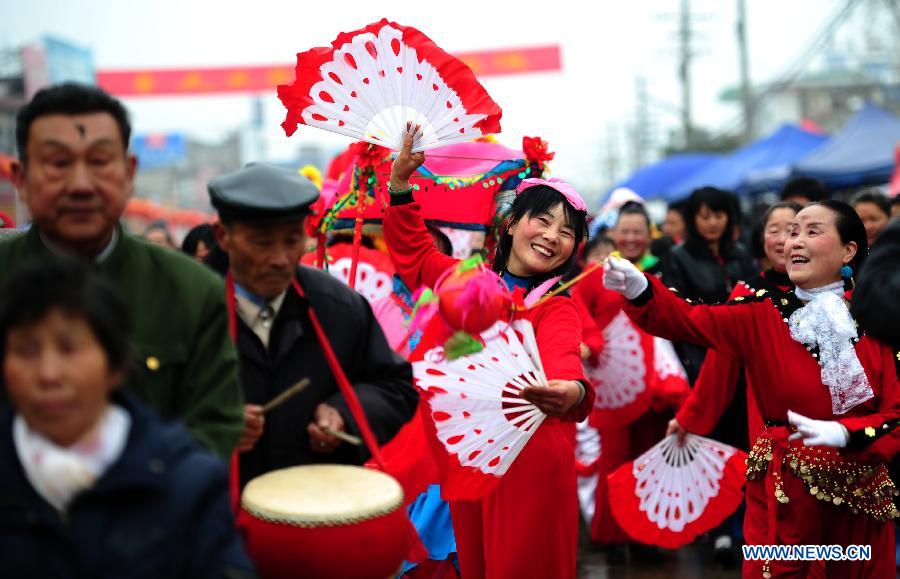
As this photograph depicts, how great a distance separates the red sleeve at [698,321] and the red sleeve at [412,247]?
0.74m

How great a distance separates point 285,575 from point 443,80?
2.14 metres

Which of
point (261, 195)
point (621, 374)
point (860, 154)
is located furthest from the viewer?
point (860, 154)

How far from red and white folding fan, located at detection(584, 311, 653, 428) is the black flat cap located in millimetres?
3607

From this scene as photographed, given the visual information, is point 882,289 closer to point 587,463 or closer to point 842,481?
point 842,481

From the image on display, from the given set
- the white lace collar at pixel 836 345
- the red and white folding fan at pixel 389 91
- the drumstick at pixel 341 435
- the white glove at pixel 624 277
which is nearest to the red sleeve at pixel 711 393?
the white lace collar at pixel 836 345

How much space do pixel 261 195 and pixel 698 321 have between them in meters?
2.06

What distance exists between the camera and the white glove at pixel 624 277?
3.75 meters

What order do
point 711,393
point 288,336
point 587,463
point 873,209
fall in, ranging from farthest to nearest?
point 587,463
point 873,209
point 711,393
point 288,336

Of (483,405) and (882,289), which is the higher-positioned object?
(882,289)

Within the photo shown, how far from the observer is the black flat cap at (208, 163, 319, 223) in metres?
2.62

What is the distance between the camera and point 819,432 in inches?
136

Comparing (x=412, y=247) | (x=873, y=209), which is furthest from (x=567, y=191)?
(x=873, y=209)

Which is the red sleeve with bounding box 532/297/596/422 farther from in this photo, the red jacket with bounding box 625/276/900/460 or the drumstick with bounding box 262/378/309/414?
the drumstick with bounding box 262/378/309/414

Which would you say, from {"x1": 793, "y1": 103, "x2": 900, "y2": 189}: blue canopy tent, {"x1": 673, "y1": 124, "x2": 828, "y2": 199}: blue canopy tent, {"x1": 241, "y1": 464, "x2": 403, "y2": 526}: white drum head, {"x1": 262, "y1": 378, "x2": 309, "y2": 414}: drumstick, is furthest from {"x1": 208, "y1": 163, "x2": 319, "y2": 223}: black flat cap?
{"x1": 673, "y1": 124, "x2": 828, "y2": 199}: blue canopy tent
